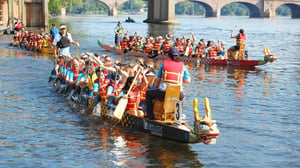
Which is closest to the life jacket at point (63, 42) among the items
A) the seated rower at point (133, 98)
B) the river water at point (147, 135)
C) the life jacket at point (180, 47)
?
the river water at point (147, 135)

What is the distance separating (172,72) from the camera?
41.7ft

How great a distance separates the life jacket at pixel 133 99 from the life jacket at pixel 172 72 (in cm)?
206

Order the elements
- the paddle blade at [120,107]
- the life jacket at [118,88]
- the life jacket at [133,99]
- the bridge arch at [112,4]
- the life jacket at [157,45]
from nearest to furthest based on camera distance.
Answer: the paddle blade at [120,107]
the life jacket at [133,99]
the life jacket at [118,88]
the life jacket at [157,45]
the bridge arch at [112,4]

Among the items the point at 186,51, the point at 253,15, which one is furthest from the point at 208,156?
the point at 253,15

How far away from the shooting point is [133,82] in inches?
561

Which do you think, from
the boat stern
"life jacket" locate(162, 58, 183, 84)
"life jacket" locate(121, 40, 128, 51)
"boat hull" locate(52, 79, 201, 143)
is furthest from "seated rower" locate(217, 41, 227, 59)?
the boat stern

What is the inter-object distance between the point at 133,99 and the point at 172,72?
245 centimetres

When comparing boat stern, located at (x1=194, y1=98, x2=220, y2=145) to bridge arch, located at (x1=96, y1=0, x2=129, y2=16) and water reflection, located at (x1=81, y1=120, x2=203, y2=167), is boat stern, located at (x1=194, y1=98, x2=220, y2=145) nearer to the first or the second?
water reflection, located at (x1=81, y1=120, x2=203, y2=167)

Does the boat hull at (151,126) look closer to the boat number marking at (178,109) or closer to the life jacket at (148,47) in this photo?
the boat number marking at (178,109)

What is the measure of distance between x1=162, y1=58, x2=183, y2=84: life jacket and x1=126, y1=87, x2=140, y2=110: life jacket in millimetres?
2062

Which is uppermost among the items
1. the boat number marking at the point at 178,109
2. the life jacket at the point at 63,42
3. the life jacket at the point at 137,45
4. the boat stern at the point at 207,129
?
the life jacket at the point at 63,42

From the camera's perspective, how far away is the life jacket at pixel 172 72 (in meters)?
12.6

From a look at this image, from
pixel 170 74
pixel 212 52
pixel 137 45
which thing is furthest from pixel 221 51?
pixel 170 74

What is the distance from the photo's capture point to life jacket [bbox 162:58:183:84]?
41.5ft
